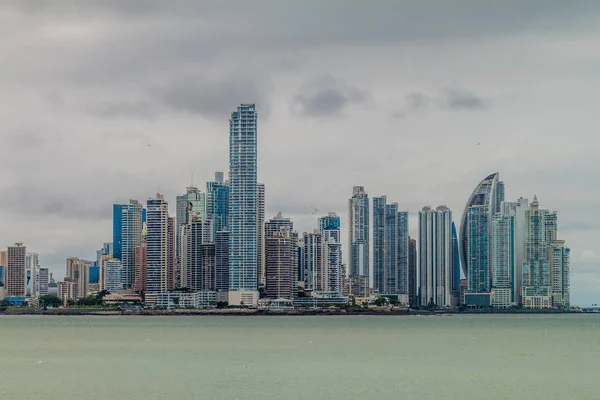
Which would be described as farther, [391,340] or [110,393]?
[391,340]

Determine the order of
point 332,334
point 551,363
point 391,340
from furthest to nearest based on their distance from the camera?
point 332,334
point 391,340
point 551,363

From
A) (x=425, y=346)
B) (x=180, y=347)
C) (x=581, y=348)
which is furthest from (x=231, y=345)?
(x=581, y=348)

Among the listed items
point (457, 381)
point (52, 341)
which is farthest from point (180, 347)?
point (457, 381)

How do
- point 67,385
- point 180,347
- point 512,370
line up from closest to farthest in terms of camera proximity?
point 67,385 → point 512,370 → point 180,347

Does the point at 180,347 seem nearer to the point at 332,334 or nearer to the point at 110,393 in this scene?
the point at 332,334

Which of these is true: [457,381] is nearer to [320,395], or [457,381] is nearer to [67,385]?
[320,395]

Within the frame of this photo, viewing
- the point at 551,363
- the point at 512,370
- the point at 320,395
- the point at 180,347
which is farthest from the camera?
the point at 180,347

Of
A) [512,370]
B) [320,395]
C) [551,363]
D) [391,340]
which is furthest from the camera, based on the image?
[391,340]

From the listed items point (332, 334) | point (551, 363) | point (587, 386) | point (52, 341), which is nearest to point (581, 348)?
point (551, 363)

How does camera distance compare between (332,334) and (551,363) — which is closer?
(551,363)
